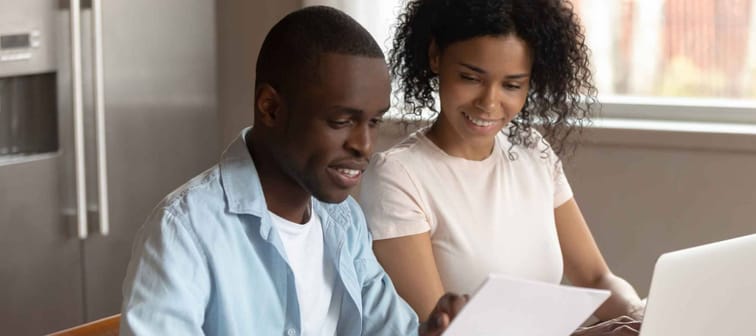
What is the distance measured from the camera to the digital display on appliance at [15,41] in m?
2.70

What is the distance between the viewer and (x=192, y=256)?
1.41 metres

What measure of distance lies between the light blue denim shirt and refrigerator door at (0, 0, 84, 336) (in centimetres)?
134

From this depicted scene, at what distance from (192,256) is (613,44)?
2.09 m

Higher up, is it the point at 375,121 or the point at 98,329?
the point at 375,121

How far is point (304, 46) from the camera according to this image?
1521mm

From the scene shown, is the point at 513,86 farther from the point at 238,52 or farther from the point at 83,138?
the point at 238,52

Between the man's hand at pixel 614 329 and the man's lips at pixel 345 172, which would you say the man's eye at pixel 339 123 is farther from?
the man's hand at pixel 614 329

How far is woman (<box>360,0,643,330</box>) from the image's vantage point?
2006 millimetres

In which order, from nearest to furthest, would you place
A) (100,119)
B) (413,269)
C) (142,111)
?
(413,269) → (100,119) → (142,111)

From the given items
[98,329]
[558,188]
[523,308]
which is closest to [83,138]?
[558,188]

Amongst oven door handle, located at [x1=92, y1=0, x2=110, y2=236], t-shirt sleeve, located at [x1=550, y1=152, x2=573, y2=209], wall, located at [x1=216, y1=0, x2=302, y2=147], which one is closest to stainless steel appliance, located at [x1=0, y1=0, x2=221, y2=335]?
oven door handle, located at [x1=92, y1=0, x2=110, y2=236]

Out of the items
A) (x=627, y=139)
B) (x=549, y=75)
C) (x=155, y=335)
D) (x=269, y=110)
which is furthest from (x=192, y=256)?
(x=627, y=139)

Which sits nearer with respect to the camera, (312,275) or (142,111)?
(312,275)

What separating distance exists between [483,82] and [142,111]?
1.31 m
